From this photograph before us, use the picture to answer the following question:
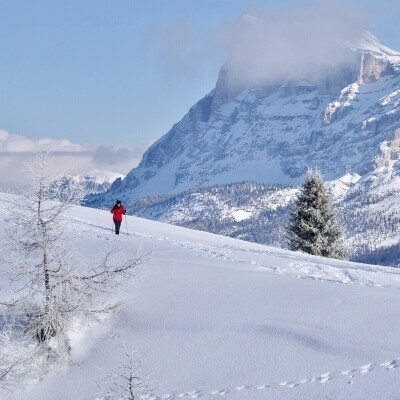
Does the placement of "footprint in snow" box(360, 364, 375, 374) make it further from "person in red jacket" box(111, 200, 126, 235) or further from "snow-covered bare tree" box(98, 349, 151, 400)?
"person in red jacket" box(111, 200, 126, 235)

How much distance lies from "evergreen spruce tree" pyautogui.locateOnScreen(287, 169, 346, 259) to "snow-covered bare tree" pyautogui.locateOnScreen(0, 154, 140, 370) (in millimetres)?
22805

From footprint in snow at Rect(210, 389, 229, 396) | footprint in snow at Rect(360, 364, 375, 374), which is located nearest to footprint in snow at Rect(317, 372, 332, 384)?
footprint in snow at Rect(360, 364, 375, 374)

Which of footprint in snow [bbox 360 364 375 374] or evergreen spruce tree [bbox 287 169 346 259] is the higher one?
evergreen spruce tree [bbox 287 169 346 259]

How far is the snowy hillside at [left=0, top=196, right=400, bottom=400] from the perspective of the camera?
1434 cm

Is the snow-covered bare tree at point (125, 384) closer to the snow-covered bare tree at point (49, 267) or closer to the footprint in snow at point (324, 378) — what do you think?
the snow-covered bare tree at point (49, 267)

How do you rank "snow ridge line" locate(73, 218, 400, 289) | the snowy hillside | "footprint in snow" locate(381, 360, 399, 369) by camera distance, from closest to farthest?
1. "footprint in snow" locate(381, 360, 399, 369)
2. the snowy hillside
3. "snow ridge line" locate(73, 218, 400, 289)

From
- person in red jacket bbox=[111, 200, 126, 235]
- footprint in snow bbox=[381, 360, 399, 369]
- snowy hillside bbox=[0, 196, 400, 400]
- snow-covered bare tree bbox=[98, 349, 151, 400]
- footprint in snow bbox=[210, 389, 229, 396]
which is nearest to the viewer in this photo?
footprint in snow bbox=[381, 360, 399, 369]

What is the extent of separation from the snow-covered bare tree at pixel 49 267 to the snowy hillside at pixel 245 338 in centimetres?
90

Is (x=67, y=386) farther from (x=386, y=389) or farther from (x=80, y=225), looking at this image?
(x=80, y=225)

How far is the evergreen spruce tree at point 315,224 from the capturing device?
39750 millimetres

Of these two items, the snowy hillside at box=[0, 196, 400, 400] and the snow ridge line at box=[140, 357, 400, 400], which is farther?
the snowy hillside at box=[0, 196, 400, 400]

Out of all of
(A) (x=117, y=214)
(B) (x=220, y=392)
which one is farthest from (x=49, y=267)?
(A) (x=117, y=214)

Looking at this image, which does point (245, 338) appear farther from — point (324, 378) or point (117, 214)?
point (117, 214)

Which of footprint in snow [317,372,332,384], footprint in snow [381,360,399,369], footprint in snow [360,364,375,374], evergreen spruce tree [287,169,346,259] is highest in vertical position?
evergreen spruce tree [287,169,346,259]
